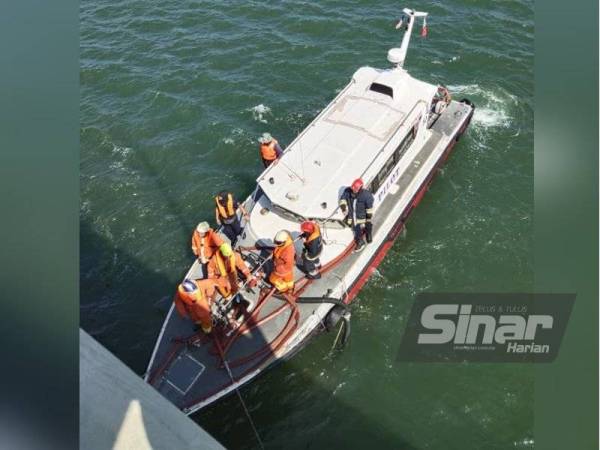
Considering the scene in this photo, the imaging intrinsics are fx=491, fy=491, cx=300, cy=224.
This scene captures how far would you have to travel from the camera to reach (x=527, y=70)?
19.3m

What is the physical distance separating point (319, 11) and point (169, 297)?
15.5 meters

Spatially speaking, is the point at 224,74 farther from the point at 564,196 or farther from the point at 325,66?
the point at 564,196

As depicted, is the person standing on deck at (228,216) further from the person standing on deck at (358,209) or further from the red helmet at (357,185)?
the red helmet at (357,185)

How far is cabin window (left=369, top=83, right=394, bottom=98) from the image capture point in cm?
1378

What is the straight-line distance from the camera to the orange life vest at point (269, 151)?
43.0 ft

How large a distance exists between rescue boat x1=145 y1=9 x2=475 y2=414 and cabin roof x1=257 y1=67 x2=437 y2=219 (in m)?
0.03

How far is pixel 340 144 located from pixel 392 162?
161 cm

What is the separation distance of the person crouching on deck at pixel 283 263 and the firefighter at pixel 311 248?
39cm

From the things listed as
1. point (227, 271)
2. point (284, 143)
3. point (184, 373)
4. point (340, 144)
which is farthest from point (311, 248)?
point (284, 143)

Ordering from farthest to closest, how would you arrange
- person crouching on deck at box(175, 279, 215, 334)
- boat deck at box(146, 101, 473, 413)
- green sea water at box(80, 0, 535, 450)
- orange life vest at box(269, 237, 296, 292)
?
green sea water at box(80, 0, 535, 450), orange life vest at box(269, 237, 296, 292), boat deck at box(146, 101, 473, 413), person crouching on deck at box(175, 279, 215, 334)

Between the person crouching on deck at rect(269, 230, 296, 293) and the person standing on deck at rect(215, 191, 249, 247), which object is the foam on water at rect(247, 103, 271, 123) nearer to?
the person standing on deck at rect(215, 191, 249, 247)

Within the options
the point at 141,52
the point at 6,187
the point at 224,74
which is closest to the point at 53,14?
the point at 141,52

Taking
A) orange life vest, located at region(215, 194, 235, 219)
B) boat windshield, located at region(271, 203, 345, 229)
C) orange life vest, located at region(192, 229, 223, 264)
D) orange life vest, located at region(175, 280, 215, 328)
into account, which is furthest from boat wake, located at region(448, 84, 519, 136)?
orange life vest, located at region(175, 280, 215, 328)

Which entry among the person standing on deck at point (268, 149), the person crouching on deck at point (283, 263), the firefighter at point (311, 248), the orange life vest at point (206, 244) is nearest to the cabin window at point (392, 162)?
the firefighter at point (311, 248)
